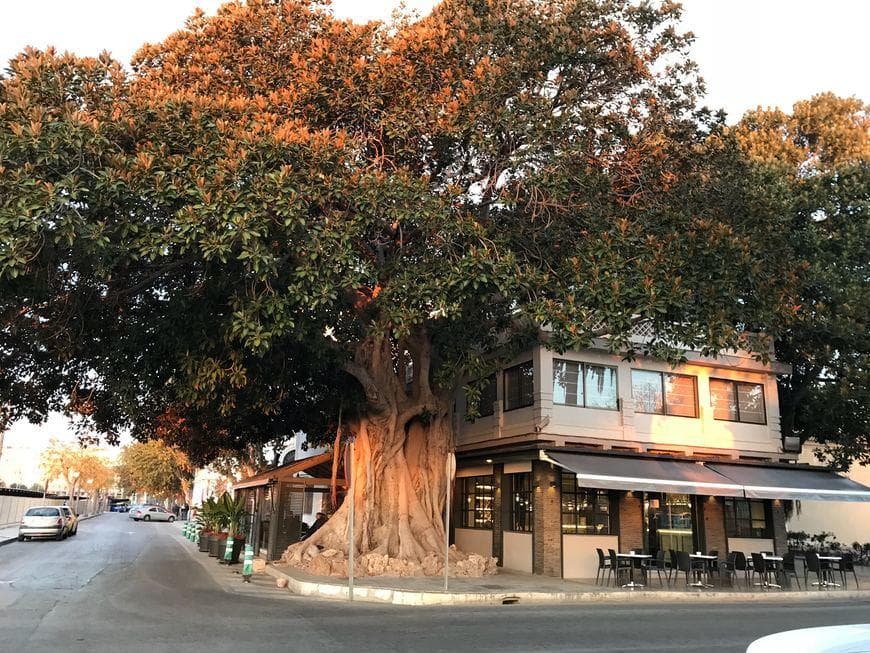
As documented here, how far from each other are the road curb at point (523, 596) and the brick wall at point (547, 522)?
3540 mm

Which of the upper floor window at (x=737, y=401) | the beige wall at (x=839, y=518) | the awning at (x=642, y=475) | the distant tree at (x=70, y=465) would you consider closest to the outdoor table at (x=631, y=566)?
the awning at (x=642, y=475)

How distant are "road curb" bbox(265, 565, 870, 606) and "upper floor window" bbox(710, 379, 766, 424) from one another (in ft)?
21.6

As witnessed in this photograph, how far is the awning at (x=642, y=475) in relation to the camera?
17516mm

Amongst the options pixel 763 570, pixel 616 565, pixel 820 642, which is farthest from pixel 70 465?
pixel 820 642

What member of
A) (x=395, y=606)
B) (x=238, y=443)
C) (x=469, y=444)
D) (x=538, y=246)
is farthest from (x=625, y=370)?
(x=238, y=443)

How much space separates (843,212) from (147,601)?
931 inches

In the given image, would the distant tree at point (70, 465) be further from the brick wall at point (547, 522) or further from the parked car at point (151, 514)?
the brick wall at point (547, 522)

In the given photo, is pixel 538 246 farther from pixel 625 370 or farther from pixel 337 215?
pixel 625 370

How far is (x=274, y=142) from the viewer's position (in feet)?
38.2

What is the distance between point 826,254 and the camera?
2266 centimetres

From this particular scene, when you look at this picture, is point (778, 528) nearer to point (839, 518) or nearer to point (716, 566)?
point (716, 566)

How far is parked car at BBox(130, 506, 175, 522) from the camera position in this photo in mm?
63688

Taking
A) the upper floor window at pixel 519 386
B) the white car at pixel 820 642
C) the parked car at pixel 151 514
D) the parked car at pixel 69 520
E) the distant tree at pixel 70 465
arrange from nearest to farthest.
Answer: the white car at pixel 820 642 < the upper floor window at pixel 519 386 < the parked car at pixel 69 520 < the parked car at pixel 151 514 < the distant tree at pixel 70 465

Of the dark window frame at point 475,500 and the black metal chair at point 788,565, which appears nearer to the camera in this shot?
the black metal chair at point 788,565
